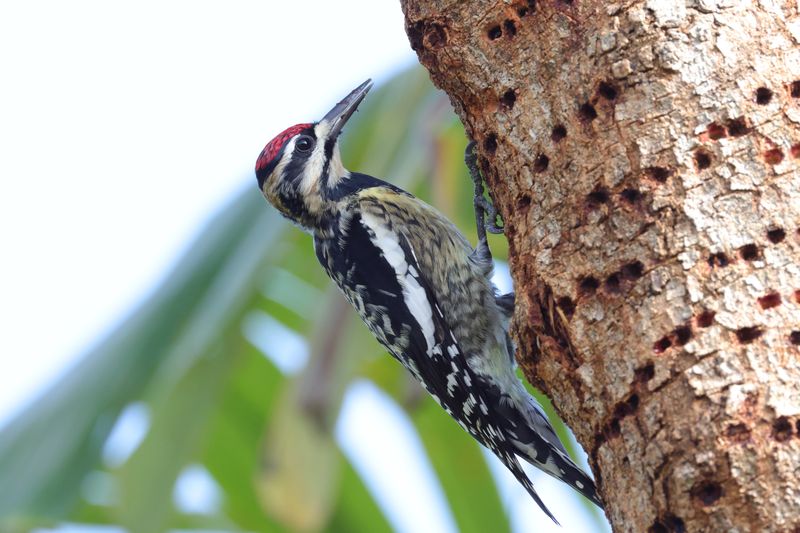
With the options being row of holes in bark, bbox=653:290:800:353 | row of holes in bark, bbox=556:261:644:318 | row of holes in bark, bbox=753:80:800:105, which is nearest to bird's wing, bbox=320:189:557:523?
row of holes in bark, bbox=556:261:644:318

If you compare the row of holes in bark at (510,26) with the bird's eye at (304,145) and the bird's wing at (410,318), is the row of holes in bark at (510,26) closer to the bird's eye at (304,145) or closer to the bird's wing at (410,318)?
the bird's wing at (410,318)

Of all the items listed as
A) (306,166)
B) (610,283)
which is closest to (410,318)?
(306,166)

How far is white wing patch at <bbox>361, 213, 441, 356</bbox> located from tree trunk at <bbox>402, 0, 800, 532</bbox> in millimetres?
1291

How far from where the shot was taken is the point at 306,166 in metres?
4.09

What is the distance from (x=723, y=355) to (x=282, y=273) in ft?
11.8

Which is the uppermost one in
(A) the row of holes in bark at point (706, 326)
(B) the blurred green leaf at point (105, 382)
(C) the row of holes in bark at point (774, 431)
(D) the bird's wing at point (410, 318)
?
(B) the blurred green leaf at point (105, 382)

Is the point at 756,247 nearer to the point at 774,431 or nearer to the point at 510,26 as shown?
the point at 774,431

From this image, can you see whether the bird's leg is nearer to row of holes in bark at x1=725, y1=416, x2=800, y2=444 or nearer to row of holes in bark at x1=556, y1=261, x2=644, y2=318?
row of holes in bark at x1=556, y1=261, x2=644, y2=318

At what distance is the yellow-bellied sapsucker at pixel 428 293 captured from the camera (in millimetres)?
3658

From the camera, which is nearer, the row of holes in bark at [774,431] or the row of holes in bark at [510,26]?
the row of holes in bark at [774,431]

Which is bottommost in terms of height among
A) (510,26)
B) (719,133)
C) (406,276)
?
(406,276)

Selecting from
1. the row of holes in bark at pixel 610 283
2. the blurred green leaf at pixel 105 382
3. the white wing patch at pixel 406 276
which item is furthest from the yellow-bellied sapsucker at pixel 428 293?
the row of holes in bark at pixel 610 283

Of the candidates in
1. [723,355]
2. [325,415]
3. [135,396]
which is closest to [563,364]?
[723,355]

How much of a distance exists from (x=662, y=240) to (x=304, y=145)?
7.48 feet
